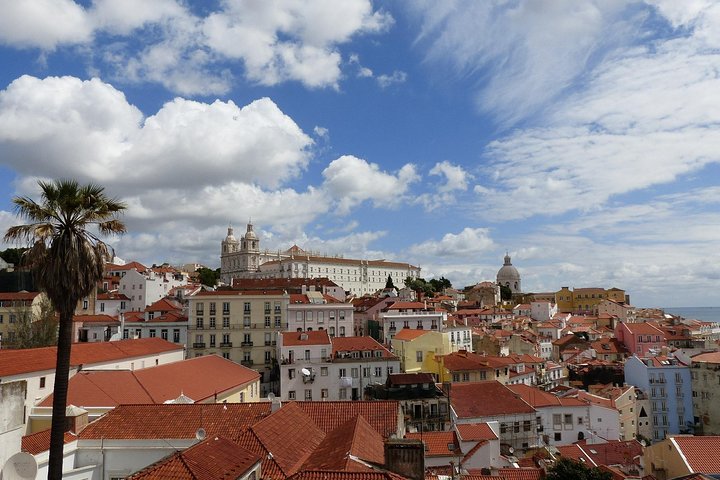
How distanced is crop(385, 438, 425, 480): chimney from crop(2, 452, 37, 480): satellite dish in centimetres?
794

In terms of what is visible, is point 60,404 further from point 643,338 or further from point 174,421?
point 643,338

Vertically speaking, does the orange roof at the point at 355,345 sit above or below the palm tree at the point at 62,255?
below

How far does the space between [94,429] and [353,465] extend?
1108 centimetres

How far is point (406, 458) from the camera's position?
12219 mm

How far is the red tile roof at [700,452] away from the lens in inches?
963

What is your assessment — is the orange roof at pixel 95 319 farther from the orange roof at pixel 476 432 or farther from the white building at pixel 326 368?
the orange roof at pixel 476 432

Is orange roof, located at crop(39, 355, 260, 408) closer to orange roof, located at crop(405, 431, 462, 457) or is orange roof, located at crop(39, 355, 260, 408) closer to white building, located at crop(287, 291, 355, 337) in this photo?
orange roof, located at crop(405, 431, 462, 457)

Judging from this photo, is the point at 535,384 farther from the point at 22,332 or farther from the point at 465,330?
the point at 22,332

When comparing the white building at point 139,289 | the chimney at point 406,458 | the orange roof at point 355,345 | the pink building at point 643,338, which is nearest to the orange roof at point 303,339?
the orange roof at point 355,345

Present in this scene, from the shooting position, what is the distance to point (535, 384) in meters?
60.1

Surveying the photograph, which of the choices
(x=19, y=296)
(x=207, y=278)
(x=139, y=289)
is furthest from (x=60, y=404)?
(x=207, y=278)

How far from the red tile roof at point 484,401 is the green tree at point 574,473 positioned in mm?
17104

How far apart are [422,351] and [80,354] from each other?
102ft

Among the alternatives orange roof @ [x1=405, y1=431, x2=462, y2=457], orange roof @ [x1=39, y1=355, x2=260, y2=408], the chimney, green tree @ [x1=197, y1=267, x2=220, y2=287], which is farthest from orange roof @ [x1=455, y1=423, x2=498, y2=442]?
green tree @ [x1=197, y1=267, x2=220, y2=287]
